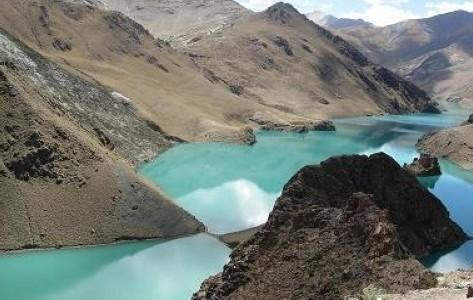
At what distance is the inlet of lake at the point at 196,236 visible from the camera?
45656mm

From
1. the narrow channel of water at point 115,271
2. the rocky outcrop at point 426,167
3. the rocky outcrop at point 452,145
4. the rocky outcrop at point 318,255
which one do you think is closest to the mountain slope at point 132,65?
the rocky outcrop at point 426,167

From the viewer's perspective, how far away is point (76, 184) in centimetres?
6094

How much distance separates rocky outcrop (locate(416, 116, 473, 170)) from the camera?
123562 millimetres

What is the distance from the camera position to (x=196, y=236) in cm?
5828

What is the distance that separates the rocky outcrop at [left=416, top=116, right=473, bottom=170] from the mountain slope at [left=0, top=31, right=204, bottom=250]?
249 feet

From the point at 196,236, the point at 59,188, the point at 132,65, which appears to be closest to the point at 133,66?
the point at 132,65

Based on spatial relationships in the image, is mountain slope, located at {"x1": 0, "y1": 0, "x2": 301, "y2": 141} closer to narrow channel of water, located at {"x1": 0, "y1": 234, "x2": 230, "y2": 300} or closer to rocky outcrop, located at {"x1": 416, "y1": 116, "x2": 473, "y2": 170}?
rocky outcrop, located at {"x1": 416, "y1": 116, "x2": 473, "y2": 170}

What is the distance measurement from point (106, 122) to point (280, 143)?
156 feet

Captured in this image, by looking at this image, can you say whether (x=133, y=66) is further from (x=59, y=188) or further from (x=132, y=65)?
(x=59, y=188)

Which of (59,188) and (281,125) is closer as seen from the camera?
(59,188)

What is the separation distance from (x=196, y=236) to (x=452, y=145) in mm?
87952

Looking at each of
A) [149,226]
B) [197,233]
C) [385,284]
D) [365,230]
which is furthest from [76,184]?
[385,284]

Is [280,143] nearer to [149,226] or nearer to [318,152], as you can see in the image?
[318,152]

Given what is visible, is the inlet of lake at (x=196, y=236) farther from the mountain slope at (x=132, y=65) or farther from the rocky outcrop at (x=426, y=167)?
the mountain slope at (x=132, y=65)
